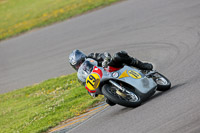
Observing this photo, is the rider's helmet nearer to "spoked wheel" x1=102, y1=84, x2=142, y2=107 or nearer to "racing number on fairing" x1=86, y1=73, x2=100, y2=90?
"racing number on fairing" x1=86, y1=73, x2=100, y2=90

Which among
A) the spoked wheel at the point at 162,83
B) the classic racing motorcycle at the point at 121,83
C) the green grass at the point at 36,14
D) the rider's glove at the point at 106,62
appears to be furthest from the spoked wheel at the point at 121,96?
the green grass at the point at 36,14

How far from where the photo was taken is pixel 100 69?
24.0 feet

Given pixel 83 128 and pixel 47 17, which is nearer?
pixel 83 128

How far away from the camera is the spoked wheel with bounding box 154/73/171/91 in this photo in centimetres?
767

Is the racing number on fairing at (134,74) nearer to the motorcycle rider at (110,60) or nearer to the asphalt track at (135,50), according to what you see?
the motorcycle rider at (110,60)

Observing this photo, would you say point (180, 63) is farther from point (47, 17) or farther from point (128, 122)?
point (47, 17)

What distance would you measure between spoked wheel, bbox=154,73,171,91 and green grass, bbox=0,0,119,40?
1518cm

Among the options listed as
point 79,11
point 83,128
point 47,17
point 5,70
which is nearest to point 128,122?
point 83,128

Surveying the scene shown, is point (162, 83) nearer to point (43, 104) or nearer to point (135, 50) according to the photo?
point (43, 104)

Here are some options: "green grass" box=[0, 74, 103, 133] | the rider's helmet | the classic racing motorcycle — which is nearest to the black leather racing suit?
the classic racing motorcycle

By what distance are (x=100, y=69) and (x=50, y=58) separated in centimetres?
930

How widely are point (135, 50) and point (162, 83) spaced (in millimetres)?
5773

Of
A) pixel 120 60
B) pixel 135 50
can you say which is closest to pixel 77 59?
pixel 120 60

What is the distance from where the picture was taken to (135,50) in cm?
1355
